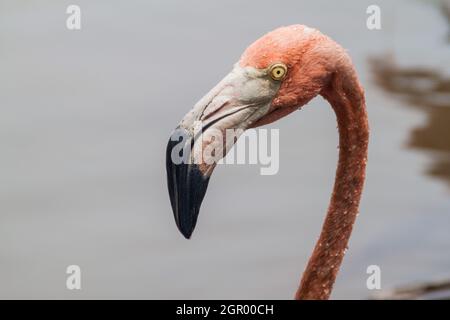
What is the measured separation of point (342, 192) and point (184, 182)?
0.59m

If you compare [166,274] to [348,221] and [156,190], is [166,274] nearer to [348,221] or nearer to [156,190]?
[156,190]

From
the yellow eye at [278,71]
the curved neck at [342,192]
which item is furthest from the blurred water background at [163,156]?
the yellow eye at [278,71]

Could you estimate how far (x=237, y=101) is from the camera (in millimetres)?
2674

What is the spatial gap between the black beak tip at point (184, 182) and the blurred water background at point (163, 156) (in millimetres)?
2777

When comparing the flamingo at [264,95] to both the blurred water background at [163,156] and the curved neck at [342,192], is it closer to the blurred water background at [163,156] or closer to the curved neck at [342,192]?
the curved neck at [342,192]

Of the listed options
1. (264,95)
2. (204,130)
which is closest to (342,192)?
(264,95)

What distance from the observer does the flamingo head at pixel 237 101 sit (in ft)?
8.64

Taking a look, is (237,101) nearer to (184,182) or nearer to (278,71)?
(278,71)

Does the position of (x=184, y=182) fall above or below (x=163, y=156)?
below

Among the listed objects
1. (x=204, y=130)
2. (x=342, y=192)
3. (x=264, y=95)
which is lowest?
(x=342, y=192)

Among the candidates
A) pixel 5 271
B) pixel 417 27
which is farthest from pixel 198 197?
pixel 417 27

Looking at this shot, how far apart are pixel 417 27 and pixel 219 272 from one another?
4062 mm

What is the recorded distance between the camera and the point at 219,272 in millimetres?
5629

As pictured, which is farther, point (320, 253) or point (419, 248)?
point (419, 248)
